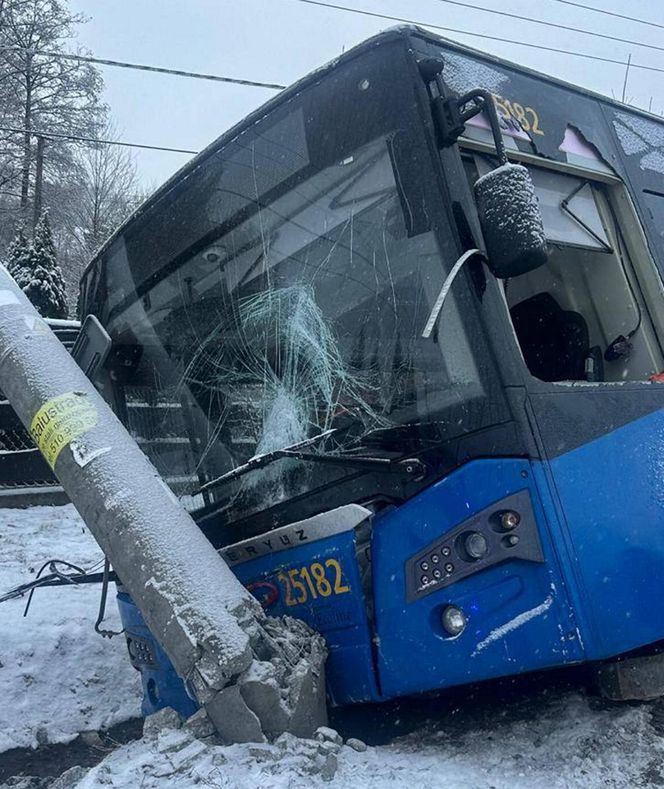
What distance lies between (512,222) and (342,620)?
66.5 inches

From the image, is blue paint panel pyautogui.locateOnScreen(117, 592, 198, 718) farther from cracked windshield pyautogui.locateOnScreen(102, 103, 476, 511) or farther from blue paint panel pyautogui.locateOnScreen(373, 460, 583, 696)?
blue paint panel pyautogui.locateOnScreen(373, 460, 583, 696)

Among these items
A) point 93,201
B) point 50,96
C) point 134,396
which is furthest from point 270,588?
point 93,201

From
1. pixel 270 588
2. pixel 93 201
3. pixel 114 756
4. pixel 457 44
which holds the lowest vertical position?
pixel 114 756

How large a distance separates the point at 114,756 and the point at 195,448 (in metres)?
1.59

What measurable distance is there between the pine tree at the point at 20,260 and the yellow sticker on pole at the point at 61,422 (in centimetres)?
1341

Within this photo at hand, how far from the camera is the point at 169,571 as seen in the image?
2.77 m

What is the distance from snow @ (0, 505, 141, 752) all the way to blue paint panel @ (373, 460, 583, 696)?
9.10ft

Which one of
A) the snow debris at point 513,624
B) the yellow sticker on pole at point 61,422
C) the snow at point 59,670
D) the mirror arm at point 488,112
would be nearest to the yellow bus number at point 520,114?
the mirror arm at point 488,112

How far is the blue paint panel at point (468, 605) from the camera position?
103 inches

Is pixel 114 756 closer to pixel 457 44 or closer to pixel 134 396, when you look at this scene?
pixel 134 396

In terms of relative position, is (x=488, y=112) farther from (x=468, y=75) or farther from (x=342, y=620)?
(x=342, y=620)

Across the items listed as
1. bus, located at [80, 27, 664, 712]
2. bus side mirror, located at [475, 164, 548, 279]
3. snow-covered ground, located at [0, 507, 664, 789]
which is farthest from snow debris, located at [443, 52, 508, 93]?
snow-covered ground, located at [0, 507, 664, 789]

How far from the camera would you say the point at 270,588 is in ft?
10.9

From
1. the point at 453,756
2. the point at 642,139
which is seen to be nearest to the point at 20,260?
the point at 642,139
